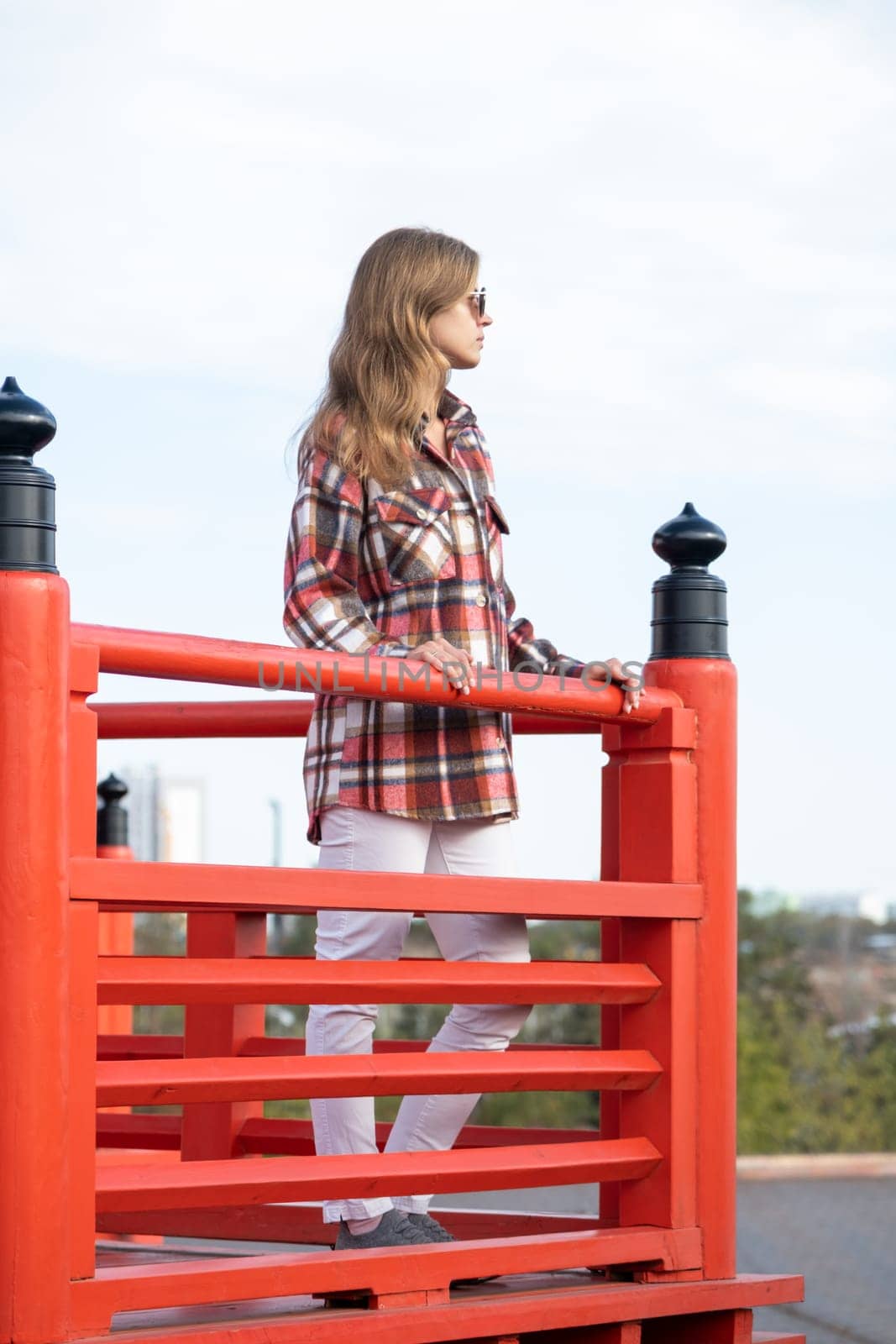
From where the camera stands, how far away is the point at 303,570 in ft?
10.4

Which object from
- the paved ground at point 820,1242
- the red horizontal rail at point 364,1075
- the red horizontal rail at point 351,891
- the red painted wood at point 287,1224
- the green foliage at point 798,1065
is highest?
the red horizontal rail at point 351,891

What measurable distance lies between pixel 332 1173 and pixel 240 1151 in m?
1.09

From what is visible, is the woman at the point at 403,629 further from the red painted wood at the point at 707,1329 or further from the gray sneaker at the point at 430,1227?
the red painted wood at the point at 707,1329

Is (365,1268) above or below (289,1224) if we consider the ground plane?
above

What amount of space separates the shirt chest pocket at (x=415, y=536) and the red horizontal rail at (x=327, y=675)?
299 millimetres

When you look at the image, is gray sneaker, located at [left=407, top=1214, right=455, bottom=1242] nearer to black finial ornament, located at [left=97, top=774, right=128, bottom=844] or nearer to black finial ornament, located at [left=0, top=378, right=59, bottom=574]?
black finial ornament, located at [left=0, top=378, right=59, bottom=574]

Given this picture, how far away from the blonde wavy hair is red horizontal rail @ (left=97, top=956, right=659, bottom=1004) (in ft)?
2.91

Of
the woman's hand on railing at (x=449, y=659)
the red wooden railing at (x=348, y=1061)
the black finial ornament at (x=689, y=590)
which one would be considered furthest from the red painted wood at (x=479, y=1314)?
the black finial ornament at (x=689, y=590)

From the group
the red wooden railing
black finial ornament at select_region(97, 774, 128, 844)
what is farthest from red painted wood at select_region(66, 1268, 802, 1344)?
black finial ornament at select_region(97, 774, 128, 844)

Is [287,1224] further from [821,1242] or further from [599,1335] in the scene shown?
[821,1242]

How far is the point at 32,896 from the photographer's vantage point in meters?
2.44

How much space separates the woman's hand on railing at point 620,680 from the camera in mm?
3213

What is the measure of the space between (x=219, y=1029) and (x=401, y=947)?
31.7 inches

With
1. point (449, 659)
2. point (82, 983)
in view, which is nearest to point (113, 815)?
point (449, 659)
